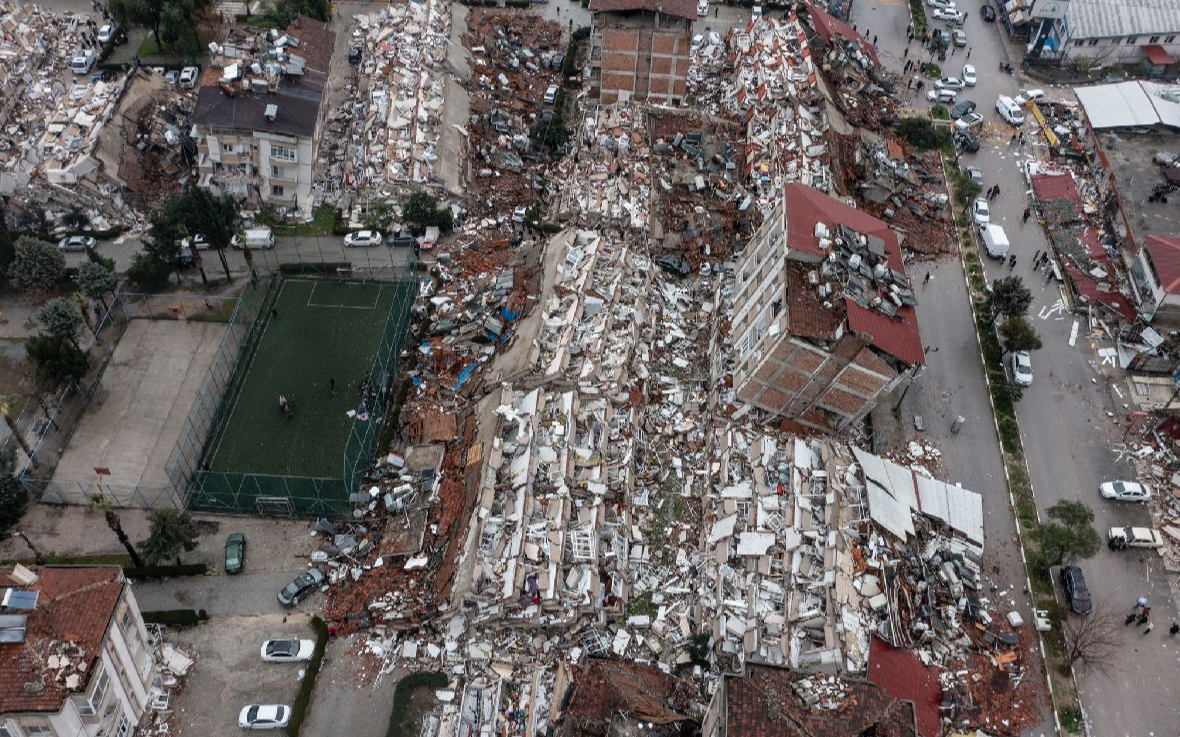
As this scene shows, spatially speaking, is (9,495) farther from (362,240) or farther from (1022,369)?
(1022,369)

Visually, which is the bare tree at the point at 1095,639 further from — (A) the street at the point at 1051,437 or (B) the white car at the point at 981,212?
(B) the white car at the point at 981,212

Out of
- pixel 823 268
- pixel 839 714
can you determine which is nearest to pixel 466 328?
pixel 823 268

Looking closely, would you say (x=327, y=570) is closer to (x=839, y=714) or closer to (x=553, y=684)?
(x=553, y=684)

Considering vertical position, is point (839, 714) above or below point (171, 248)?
above

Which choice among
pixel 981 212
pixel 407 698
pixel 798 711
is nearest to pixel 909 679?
pixel 798 711

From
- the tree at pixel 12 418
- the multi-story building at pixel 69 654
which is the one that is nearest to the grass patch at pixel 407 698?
the multi-story building at pixel 69 654

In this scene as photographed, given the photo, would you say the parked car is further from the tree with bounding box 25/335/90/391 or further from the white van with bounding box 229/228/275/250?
the tree with bounding box 25/335/90/391

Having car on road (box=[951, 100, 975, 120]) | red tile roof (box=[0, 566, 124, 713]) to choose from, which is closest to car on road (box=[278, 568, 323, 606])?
red tile roof (box=[0, 566, 124, 713])
